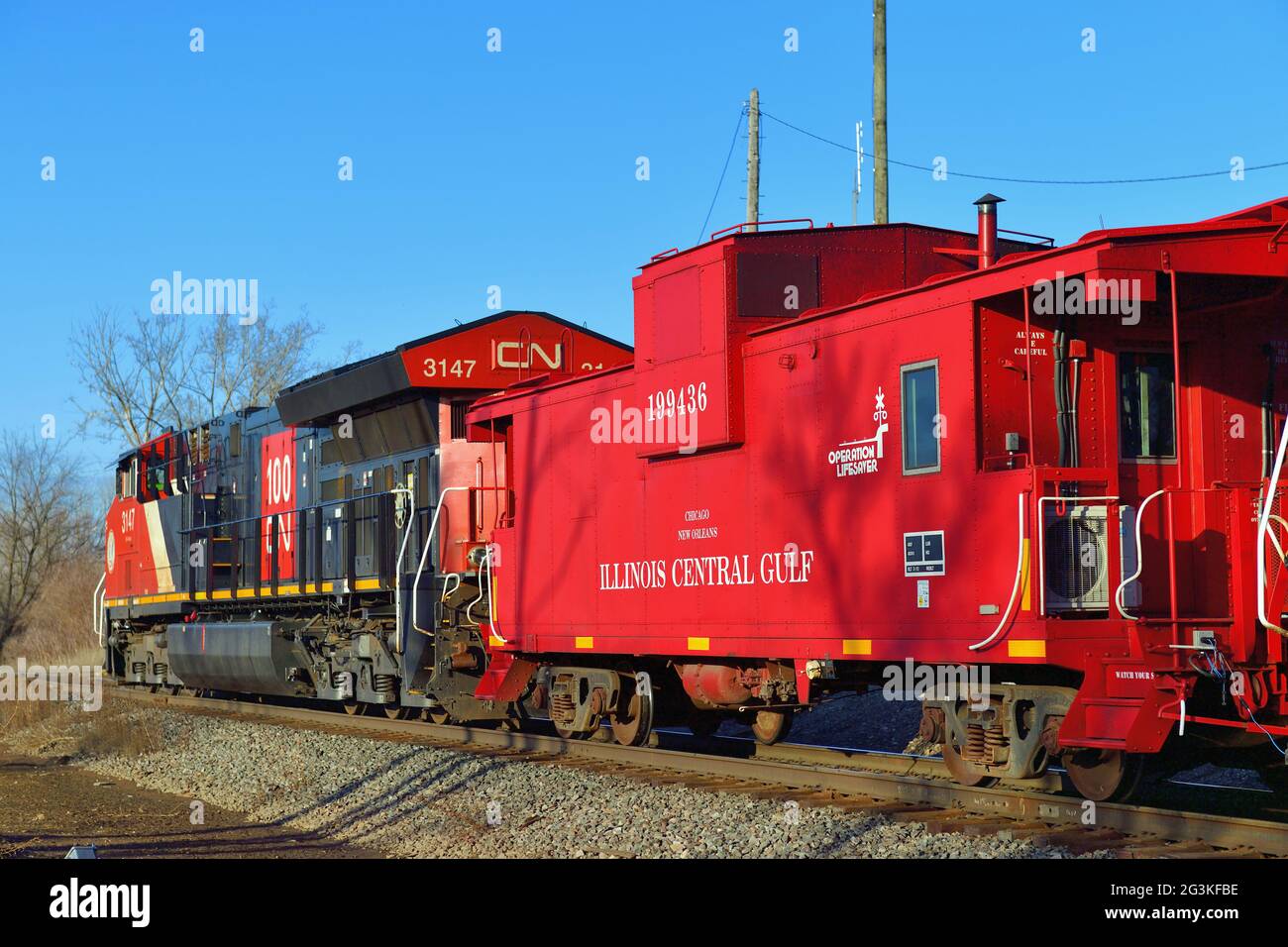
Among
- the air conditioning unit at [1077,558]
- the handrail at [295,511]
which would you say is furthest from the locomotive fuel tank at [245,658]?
the air conditioning unit at [1077,558]

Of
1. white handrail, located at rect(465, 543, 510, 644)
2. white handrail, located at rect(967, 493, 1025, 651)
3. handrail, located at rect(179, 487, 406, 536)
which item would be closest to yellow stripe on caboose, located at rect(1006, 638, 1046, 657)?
white handrail, located at rect(967, 493, 1025, 651)

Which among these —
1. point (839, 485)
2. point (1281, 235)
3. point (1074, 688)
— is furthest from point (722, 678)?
point (1281, 235)

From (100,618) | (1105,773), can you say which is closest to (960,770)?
(1105,773)

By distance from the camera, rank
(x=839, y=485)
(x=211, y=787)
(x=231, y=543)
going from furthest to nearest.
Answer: (x=231, y=543), (x=211, y=787), (x=839, y=485)

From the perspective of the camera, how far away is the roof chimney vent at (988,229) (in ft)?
36.0

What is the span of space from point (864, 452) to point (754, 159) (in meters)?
14.2

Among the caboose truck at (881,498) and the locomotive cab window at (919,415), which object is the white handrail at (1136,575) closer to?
the caboose truck at (881,498)

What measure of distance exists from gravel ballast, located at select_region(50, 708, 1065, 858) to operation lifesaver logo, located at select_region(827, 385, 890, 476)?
248cm

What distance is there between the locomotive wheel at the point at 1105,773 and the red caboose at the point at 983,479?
0.02m

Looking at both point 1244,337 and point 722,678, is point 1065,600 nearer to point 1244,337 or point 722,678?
point 1244,337

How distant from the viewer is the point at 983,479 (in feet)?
29.8

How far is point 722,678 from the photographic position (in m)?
12.2

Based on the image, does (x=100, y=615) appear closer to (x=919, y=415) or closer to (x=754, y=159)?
(x=754, y=159)
